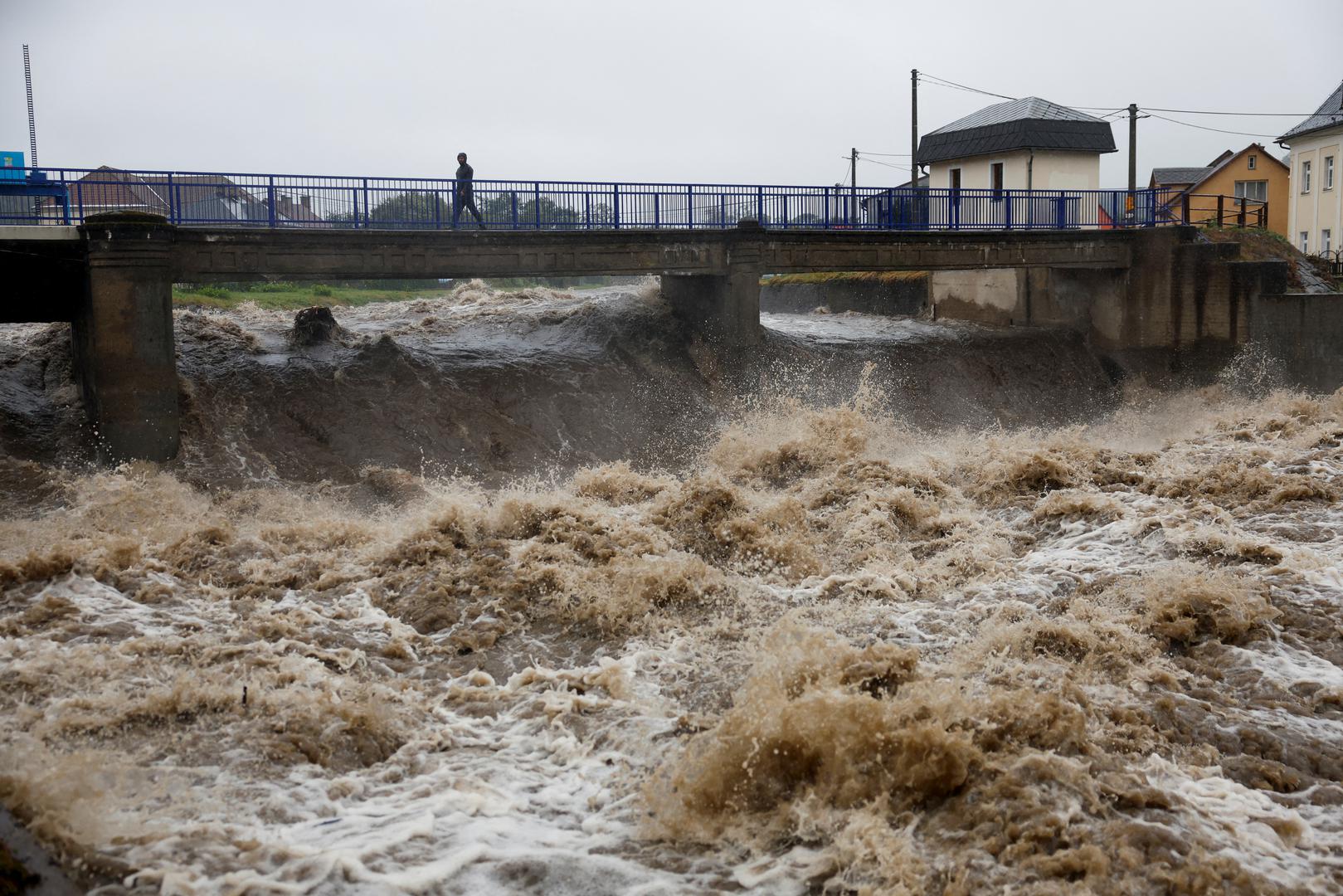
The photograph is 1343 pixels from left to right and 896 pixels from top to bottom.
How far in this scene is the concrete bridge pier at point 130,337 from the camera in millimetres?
16766

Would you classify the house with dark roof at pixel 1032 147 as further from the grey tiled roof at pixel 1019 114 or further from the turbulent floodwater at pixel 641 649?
the turbulent floodwater at pixel 641 649

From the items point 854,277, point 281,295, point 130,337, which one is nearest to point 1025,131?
point 854,277

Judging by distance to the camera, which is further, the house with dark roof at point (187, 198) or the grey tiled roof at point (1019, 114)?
the grey tiled roof at point (1019, 114)

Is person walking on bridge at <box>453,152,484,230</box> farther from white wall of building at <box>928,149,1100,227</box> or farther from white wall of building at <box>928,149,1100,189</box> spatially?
white wall of building at <box>928,149,1100,189</box>

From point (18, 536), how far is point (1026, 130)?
27.5 meters

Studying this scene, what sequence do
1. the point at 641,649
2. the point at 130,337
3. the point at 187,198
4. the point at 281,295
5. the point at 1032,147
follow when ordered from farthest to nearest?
1. the point at 281,295
2. the point at 1032,147
3. the point at 187,198
4. the point at 130,337
5. the point at 641,649

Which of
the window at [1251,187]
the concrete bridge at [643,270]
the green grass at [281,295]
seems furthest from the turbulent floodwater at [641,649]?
the window at [1251,187]

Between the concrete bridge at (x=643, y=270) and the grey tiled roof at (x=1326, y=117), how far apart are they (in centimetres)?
1427

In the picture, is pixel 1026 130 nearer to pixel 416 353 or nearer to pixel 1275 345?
pixel 1275 345

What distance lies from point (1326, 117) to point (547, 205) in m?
29.7

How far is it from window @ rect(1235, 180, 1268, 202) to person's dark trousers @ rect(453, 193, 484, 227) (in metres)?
42.2

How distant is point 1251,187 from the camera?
51.2 metres

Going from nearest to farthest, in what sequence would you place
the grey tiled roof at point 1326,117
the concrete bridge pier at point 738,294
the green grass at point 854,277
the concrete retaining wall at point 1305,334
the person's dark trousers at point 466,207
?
the person's dark trousers at point 466,207, the concrete bridge pier at point 738,294, the concrete retaining wall at point 1305,334, the green grass at point 854,277, the grey tiled roof at point 1326,117

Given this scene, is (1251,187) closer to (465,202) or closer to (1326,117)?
(1326,117)
